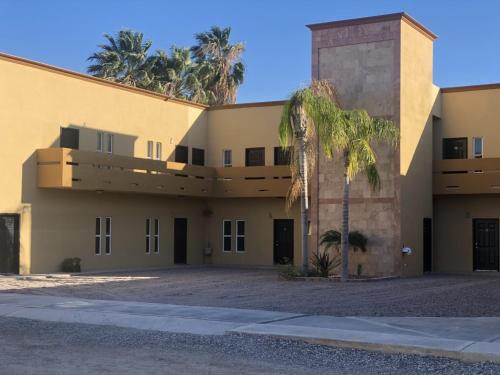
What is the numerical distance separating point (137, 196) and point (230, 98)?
1977cm

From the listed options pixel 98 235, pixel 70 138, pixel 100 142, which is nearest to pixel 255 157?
pixel 100 142

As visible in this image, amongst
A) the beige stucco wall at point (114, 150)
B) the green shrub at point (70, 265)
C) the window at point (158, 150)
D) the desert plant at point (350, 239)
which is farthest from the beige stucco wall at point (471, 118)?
the green shrub at point (70, 265)

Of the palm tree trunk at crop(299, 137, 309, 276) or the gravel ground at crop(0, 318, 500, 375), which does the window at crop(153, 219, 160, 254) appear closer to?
the palm tree trunk at crop(299, 137, 309, 276)

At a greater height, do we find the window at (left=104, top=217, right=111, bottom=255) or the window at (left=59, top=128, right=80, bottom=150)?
the window at (left=59, top=128, right=80, bottom=150)

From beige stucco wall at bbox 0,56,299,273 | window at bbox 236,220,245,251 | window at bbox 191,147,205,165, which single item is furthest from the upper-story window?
window at bbox 236,220,245,251

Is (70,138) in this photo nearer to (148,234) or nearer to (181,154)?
(148,234)

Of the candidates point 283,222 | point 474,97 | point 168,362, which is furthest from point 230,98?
point 168,362

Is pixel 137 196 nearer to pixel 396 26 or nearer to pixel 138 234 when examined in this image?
pixel 138 234

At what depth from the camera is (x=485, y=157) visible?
96.6 feet

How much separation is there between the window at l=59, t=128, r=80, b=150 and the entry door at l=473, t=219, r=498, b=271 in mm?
16045

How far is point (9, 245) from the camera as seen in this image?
2616 centimetres

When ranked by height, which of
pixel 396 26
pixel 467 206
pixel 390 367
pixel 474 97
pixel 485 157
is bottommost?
pixel 390 367

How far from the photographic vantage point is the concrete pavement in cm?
1111

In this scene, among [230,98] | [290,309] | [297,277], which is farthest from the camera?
[230,98]
